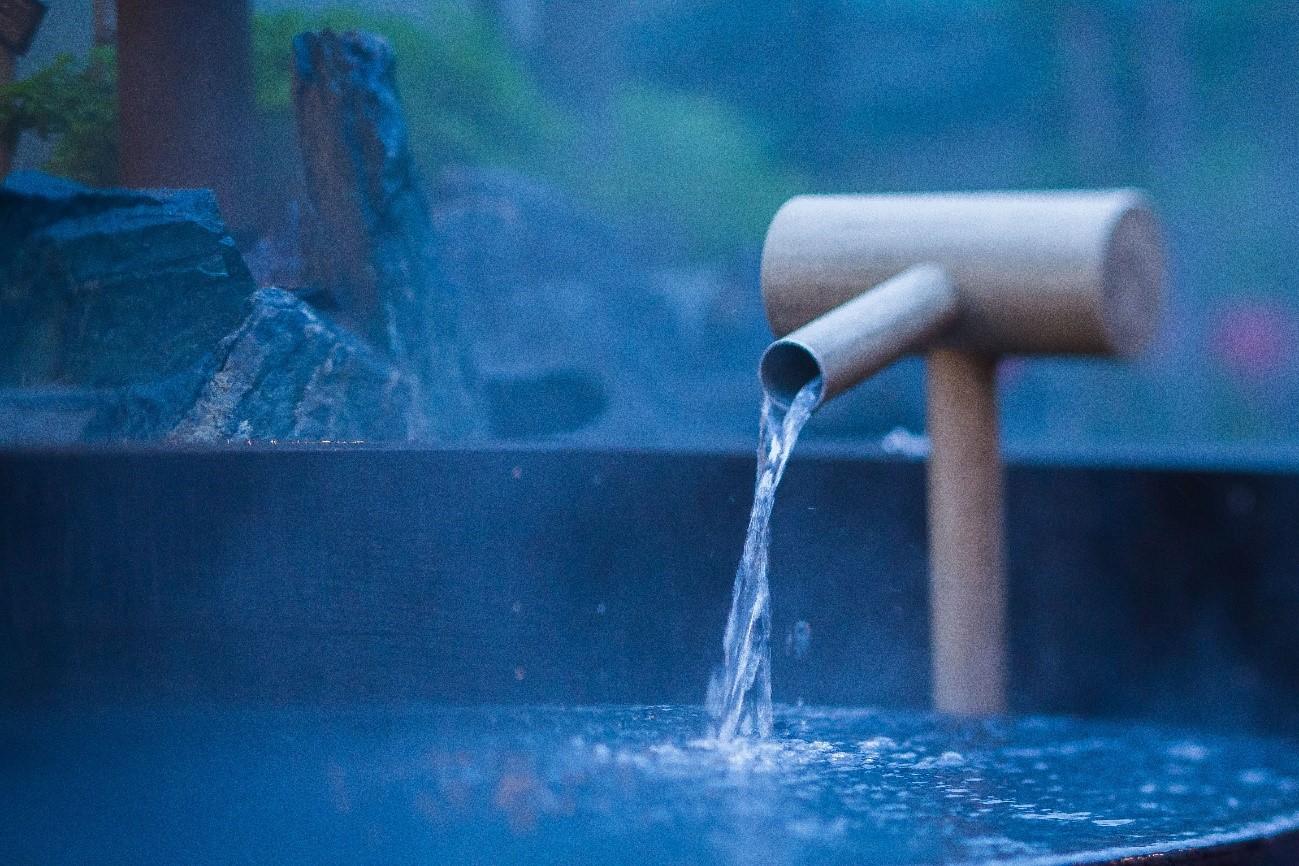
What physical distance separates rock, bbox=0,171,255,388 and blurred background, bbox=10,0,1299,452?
33 mm

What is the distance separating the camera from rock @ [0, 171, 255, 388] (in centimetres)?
164

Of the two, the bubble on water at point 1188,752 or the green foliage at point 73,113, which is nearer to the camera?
the green foliage at point 73,113

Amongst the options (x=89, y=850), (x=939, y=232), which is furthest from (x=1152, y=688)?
(x=89, y=850)

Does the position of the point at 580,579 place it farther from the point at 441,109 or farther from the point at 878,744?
the point at 441,109

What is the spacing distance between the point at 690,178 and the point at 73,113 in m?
5.06

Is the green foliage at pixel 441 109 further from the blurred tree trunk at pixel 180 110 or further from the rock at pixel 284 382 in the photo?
the rock at pixel 284 382

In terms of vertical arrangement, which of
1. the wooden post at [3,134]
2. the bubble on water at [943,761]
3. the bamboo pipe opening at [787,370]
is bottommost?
the bubble on water at [943,761]

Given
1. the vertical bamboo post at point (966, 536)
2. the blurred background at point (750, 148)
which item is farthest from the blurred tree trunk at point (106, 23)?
the vertical bamboo post at point (966, 536)

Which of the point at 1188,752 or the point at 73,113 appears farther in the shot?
the point at 1188,752

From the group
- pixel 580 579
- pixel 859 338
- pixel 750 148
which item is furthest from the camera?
pixel 750 148

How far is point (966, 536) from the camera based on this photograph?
1951 millimetres

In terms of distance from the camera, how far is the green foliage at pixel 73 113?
1.70 meters

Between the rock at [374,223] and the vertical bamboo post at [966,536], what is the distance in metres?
0.68

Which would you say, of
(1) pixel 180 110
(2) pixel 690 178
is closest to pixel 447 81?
(1) pixel 180 110
